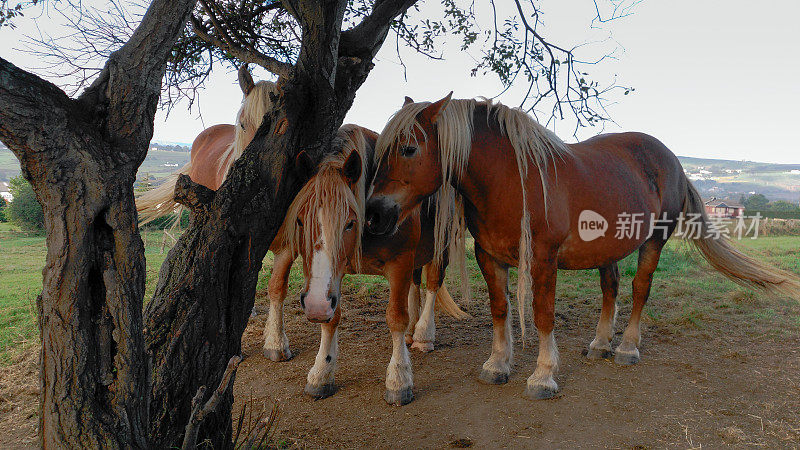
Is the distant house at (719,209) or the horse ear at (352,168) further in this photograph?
the distant house at (719,209)

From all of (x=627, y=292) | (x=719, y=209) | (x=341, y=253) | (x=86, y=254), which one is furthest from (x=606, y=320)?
(x=86, y=254)

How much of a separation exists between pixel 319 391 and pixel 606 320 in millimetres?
2555

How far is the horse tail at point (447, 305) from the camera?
506 cm

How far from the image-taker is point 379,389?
3.55 meters

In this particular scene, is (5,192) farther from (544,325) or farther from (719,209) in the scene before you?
(719,209)

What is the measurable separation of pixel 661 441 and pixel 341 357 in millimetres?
2442

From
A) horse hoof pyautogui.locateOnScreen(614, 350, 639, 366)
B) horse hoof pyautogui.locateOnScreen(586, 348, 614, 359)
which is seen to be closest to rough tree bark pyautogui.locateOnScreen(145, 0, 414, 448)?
horse hoof pyautogui.locateOnScreen(586, 348, 614, 359)

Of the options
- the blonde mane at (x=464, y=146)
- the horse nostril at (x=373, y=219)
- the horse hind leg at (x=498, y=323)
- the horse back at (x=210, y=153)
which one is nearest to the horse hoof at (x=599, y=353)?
the horse hind leg at (x=498, y=323)

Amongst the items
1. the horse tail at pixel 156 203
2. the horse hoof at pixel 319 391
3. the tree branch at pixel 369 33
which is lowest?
the horse hoof at pixel 319 391

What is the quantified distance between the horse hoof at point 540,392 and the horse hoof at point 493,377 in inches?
10.8

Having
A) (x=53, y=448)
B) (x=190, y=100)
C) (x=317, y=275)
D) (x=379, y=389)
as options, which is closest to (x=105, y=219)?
(x=53, y=448)

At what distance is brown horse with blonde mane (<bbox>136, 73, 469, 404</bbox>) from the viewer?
110 inches

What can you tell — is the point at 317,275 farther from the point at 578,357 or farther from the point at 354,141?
the point at 578,357

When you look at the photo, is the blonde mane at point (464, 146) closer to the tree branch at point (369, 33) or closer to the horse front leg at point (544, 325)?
the horse front leg at point (544, 325)
